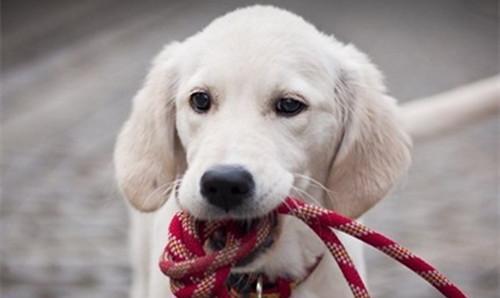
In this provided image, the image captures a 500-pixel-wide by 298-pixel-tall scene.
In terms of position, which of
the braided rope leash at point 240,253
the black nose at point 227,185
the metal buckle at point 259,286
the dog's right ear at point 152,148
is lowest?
the metal buckle at point 259,286

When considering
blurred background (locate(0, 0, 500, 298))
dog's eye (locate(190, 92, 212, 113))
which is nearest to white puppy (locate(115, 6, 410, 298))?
dog's eye (locate(190, 92, 212, 113))

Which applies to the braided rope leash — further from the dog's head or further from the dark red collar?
the dark red collar

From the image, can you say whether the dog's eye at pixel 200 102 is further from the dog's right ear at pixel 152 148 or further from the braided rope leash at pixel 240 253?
the braided rope leash at pixel 240 253

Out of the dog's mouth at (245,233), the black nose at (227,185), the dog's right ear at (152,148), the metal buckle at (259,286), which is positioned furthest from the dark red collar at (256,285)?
the black nose at (227,185)

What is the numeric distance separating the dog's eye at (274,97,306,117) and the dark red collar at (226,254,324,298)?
1.96 ft

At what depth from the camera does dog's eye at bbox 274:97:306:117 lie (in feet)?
11.7

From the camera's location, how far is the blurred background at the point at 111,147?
6531 millimetres

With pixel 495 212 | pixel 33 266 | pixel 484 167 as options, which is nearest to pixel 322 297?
pixel 33 266

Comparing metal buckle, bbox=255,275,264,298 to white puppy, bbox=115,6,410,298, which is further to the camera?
metal buckle, bbox=255,275,264,298

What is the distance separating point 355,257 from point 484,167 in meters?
5.60

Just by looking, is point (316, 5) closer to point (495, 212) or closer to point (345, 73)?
point (495, 212)

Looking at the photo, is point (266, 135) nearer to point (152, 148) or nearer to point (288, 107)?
point (288, 107)

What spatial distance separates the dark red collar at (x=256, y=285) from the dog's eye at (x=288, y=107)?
0.60m

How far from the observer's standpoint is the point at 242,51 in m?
3.60
